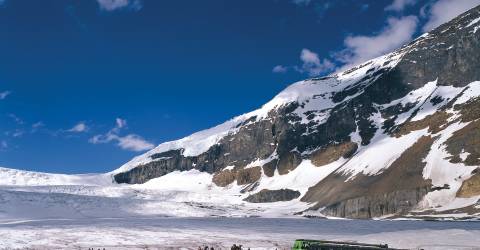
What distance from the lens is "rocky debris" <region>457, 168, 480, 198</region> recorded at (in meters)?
164

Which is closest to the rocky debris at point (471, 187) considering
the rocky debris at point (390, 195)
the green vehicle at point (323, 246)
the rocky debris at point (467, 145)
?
the rocky debris at point (467, 145)

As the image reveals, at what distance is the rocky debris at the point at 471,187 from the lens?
164 meters

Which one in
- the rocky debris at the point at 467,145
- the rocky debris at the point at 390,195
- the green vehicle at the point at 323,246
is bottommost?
the green vehicle at the point at 323,246

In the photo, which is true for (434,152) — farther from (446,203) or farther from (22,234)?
(22,234)

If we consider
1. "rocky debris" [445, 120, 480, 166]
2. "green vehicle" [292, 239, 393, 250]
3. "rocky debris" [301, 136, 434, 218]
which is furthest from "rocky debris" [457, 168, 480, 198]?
"green vehicle" [292, 239, 393, 250]

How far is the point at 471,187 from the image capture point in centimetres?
16612

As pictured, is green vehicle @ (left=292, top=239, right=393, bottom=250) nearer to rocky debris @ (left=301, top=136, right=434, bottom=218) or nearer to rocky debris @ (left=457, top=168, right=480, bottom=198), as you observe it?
rocky debris @ (left=457, top=168, right=480, bottom=198)

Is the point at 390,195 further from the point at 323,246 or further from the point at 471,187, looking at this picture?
the point at 323,246

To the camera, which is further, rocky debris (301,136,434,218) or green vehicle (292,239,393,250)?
rocky debris (301,136,434,218)

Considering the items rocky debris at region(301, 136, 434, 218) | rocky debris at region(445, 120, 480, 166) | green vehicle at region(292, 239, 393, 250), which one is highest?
rocky debris at region(445, 120, 480, 166)

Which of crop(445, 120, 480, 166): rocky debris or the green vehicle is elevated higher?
crop(445, 120, 480, 166): rocky debris

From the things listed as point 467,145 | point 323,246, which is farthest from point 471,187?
point 323,246

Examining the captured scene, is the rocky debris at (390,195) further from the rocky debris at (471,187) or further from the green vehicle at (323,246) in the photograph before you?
the green vehicle at (323,246)

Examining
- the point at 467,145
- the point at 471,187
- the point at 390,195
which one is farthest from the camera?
the point at 467,145
